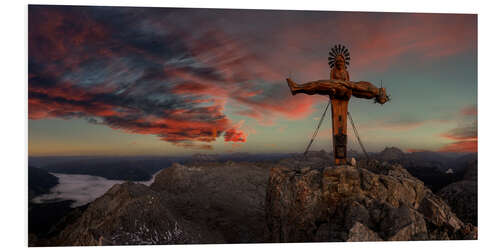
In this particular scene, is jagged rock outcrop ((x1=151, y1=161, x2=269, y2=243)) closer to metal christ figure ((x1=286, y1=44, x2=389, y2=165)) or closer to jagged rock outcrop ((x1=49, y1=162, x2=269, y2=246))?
jagged rock outcrop ((x1=49, y1=162, x2=269, y2=246))

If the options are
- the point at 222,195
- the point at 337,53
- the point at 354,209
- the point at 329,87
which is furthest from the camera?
the point at 222,195

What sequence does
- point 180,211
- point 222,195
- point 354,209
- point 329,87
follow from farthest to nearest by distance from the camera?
point 222,195 → point 180,211 → point 329,87 → point 354,209

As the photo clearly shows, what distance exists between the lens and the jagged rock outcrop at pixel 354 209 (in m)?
6.16

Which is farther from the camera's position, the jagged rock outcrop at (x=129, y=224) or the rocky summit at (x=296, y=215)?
the jagged rock outcrop at (x=129, y=224)

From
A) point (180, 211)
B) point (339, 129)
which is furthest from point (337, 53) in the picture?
point (180, 211)

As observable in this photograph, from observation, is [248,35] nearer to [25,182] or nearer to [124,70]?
[124,70]

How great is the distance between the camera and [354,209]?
20.7 ft

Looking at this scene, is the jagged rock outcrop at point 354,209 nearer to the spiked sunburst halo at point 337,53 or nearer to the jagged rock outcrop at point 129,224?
the jagged rock outcrop at point 129,224

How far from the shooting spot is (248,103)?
332 inches

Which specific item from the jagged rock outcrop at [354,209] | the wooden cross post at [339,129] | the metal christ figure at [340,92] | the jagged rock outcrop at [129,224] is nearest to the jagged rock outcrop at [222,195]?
the jagged rock outcrop at [129,224]

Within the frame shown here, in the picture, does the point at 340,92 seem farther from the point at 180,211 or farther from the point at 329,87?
the point at 180,211

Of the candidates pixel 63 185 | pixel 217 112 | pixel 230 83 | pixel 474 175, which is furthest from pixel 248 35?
pixel 474 175

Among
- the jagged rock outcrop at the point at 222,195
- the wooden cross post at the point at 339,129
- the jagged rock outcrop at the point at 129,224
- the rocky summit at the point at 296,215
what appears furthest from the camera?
the jagged rock outcrop at the point at 222,195

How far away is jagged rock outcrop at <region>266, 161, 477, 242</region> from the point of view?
6160 mm
